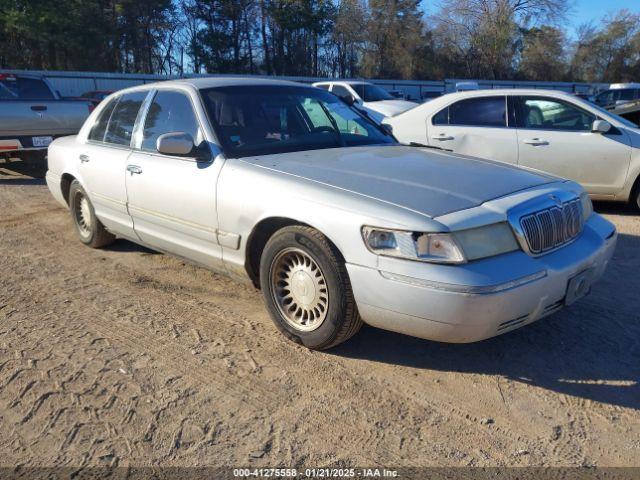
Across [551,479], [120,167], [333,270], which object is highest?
[120,167]

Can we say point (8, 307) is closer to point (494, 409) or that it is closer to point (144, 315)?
point (144, 315)

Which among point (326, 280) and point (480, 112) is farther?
point (480, 112)

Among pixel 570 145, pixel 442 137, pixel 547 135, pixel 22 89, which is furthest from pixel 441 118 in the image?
pixel 22 89

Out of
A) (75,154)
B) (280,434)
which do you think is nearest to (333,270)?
(280,434)

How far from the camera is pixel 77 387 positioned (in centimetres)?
294

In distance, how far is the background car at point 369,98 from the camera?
14.5 m

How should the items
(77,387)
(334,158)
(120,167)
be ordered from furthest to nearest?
(120,167)
(334,158)
(77,387)

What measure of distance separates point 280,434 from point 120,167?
9.52ft

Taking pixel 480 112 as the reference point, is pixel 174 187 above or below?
below

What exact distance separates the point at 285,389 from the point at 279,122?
2072mm

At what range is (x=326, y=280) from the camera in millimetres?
3039

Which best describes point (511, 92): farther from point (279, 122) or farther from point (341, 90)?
point (341, 90)

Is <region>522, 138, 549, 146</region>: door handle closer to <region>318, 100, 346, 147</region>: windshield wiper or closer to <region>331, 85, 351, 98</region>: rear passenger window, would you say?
<region>318, 100, 346, 147</region>: windshield wiper

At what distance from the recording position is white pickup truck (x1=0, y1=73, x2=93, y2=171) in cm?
908
